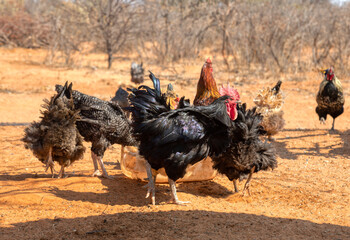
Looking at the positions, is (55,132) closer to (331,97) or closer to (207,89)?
(207,89)

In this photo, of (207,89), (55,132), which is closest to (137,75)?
(207,89)

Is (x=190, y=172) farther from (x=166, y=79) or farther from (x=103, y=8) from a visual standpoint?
(x=103, y=8)

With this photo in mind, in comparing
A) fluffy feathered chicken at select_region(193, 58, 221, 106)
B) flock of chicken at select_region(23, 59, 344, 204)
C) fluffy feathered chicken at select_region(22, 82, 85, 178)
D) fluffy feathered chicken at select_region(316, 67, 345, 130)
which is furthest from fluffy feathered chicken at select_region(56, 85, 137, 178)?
fluffy feathered chicken at select_region(316, 67, 345, 130)

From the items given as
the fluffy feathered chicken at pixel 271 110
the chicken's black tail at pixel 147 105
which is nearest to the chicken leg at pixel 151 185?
the chicken's black tail at pixel 147 105

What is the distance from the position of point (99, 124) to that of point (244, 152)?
83.3 inches

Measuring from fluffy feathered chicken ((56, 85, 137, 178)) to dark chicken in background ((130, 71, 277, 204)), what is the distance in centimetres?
78

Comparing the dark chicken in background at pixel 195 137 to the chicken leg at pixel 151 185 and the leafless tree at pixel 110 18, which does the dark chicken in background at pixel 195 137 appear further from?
the leafless tree at pixel 110 18

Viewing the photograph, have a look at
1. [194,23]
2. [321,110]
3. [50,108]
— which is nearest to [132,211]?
[50,108]

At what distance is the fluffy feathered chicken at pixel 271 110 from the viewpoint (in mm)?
8211

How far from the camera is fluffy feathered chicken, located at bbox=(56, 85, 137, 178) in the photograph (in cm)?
529

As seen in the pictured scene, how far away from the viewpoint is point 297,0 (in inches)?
990

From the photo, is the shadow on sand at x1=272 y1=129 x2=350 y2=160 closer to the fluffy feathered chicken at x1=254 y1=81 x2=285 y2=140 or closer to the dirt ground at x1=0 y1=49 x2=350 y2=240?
the dirt ground at x1=0 y1=49 x2=350 y2=240

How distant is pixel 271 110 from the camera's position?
8336 millimetres

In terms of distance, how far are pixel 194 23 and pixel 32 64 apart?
903 centimetres
